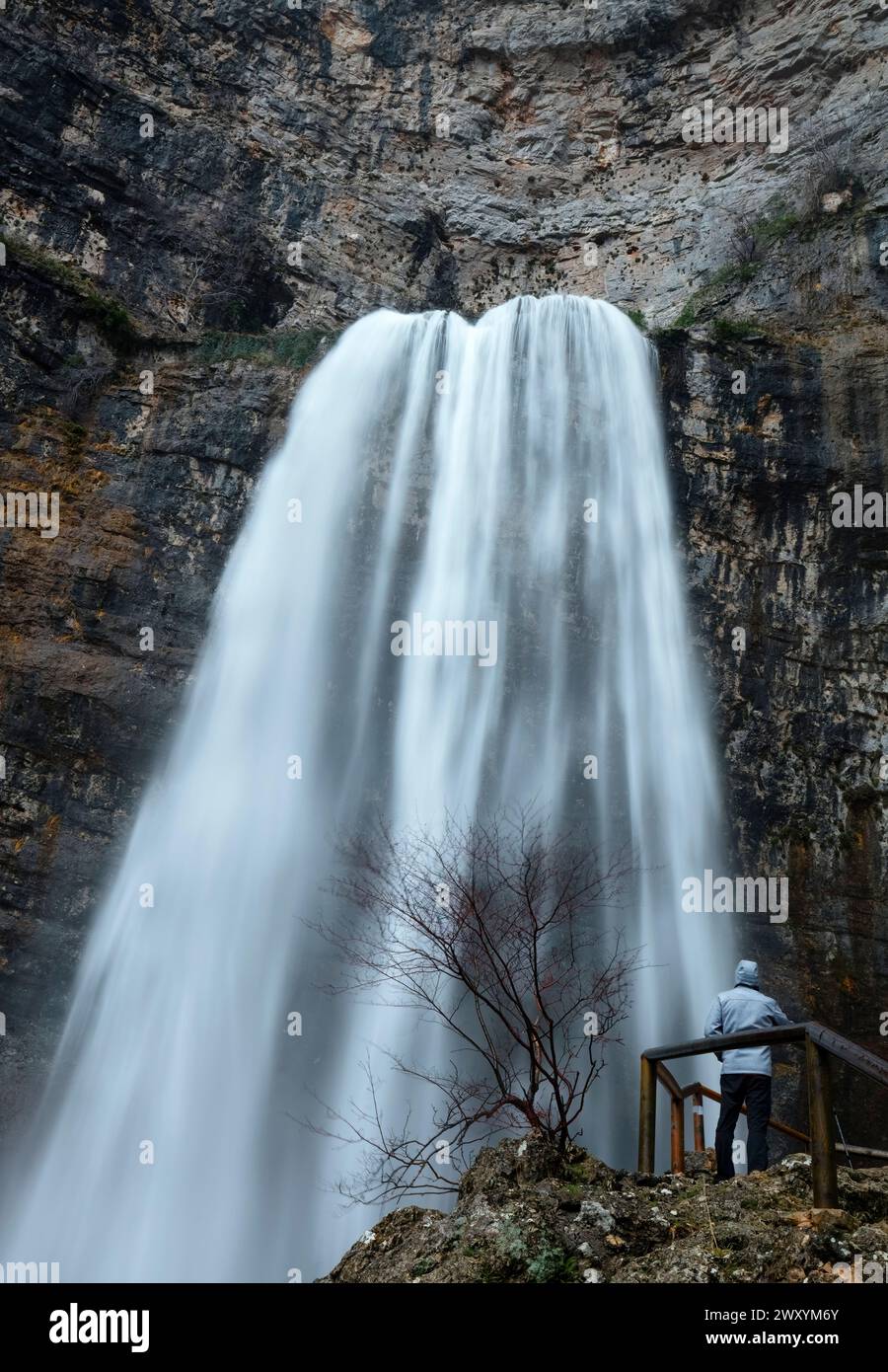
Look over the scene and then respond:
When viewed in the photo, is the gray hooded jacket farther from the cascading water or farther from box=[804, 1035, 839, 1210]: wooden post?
the cascading water

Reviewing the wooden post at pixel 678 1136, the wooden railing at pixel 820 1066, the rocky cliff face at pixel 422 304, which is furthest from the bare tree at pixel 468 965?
the wooden railing at pixel 820 1066

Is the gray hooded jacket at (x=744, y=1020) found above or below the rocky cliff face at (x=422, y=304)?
below

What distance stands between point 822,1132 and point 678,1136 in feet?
9.53

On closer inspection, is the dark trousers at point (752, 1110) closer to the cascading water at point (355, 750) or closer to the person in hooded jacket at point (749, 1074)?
the person in hooded jacket at point (749, 1074)

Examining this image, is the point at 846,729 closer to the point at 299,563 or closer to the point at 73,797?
the point at 299,563

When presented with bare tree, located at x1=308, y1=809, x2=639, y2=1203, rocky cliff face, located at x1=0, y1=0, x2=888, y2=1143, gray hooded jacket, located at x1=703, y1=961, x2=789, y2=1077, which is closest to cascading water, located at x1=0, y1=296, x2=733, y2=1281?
bare tree, located at x1=308, y1=809, x2=639, y2=1203

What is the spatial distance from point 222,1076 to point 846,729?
1032 cm

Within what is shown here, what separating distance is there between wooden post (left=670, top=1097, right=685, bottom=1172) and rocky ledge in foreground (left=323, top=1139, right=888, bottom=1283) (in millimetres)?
878

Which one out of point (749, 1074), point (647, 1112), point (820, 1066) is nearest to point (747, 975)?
point (749, 1074)

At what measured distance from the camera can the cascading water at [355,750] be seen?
1122 cm

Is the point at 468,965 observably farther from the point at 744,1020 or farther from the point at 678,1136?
the point at 744,1020

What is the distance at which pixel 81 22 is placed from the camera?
19.8 meters

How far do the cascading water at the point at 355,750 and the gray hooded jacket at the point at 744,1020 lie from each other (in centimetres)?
610

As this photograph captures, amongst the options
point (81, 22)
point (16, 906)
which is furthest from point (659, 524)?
point (81, 22)
